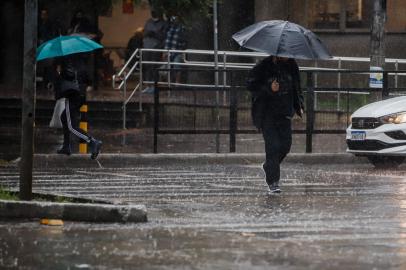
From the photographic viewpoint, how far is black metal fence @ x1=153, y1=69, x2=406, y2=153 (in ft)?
63.4

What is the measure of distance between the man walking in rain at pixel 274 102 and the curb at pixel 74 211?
2882mm

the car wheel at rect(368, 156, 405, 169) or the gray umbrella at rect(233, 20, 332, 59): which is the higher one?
the gray umbrella at rect(233, 20, 332, 59)

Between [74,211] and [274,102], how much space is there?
3347 mm

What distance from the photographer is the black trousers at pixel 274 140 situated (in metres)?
13.7

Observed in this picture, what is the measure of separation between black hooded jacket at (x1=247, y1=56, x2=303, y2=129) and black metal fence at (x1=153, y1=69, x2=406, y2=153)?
5424 millimetres

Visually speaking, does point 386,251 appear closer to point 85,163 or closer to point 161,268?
point 161,268

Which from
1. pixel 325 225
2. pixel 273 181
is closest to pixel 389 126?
pixel 273 181

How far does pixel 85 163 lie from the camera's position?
1817cm

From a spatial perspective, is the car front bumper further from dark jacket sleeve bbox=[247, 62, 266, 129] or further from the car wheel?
dark jacket sleeve bbox=[247, 62, 266, 129]

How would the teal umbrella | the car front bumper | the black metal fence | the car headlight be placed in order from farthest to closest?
1. the black metal fence
2. the teal umbrella
3. the car headlight
4. the car front bumper

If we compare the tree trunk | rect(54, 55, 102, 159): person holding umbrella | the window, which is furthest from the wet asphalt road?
the window

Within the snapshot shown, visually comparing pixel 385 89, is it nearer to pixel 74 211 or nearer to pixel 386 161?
pixel 386 161

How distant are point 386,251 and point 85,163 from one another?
9.24 meters

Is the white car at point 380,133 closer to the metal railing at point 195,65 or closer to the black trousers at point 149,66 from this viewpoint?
the metal railing at point 195,65
